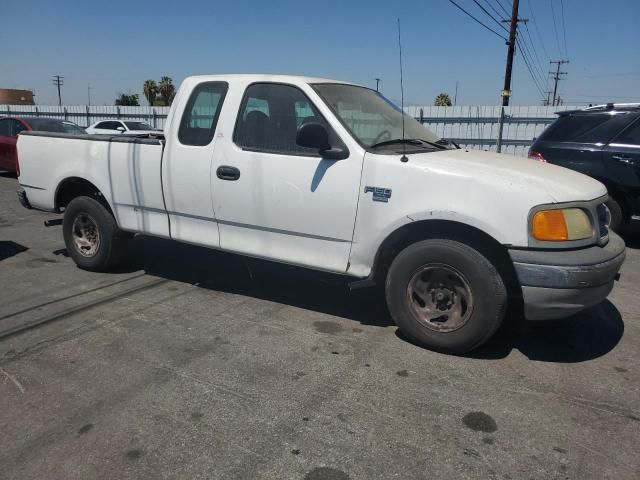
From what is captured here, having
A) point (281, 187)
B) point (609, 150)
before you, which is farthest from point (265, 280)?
point (609, 150)

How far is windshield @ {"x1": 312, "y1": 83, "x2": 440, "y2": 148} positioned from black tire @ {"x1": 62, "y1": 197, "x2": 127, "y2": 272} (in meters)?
2.55

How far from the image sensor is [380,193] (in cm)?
366

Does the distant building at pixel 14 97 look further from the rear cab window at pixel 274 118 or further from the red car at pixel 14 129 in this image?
the rear cab window at pixel 274 118

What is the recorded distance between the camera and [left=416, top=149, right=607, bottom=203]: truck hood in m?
3.35

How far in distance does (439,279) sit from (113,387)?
2.21 metres

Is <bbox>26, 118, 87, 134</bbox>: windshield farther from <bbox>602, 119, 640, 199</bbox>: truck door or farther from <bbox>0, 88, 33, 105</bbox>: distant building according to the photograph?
<bbox>0, 88, 33, 105</bbox>: distant building

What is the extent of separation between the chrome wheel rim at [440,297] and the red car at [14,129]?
36.7 feet

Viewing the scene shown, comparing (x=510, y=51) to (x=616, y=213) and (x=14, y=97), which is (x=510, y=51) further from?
(x=14, y=97)

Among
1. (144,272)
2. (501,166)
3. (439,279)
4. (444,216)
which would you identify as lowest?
(144,272)

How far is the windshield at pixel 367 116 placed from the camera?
3.98 m

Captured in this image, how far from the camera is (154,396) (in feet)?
10.0

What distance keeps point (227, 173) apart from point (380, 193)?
4.33ft

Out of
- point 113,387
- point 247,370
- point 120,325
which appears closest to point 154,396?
point 113,387

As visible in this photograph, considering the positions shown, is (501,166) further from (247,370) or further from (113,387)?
(113,387)
